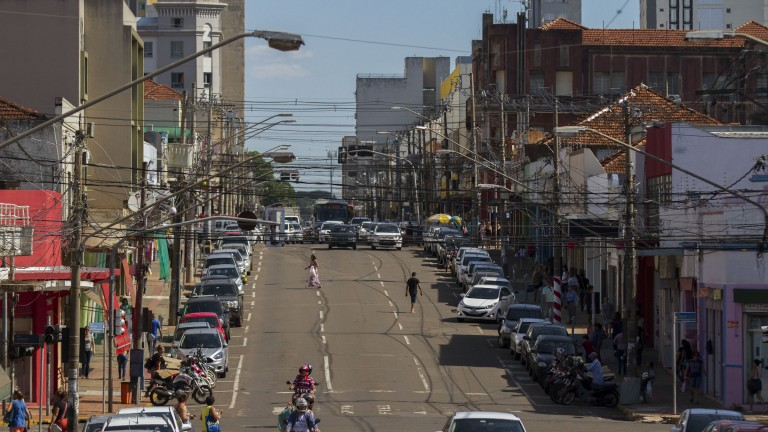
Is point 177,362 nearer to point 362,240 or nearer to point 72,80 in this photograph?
point 72,80

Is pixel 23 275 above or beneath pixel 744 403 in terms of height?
above

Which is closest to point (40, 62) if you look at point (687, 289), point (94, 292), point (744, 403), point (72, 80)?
point (72, 80)

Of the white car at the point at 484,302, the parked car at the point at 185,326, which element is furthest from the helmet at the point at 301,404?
the white car at the point at 484,302

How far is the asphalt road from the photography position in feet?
117

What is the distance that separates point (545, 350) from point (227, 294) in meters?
15.0

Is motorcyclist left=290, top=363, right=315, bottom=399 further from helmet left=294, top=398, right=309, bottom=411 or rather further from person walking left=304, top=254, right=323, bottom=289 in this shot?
person walking left=304, top=254, right=323, bottom=289

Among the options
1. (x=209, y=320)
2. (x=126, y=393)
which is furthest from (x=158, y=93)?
(x=126, y=393)

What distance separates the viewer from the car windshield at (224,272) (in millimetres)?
58781

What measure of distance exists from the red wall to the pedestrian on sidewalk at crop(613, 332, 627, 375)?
16.8 meters

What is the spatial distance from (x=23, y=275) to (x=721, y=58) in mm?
78399

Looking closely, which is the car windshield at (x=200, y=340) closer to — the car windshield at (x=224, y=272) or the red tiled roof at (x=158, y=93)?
the car windshield at (x=224, y=272)

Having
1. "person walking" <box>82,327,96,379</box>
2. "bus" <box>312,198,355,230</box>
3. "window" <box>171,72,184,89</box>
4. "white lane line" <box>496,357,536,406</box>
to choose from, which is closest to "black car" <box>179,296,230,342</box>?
"person walking" <box>82,327,96,379</box>

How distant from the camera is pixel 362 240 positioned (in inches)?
3280

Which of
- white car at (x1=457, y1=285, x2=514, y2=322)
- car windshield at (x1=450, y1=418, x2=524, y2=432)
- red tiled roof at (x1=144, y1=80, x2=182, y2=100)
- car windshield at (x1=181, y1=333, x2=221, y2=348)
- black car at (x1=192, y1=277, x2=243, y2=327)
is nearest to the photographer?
car windshield at (x1=450, y1=418, x2=524, y2=432)
